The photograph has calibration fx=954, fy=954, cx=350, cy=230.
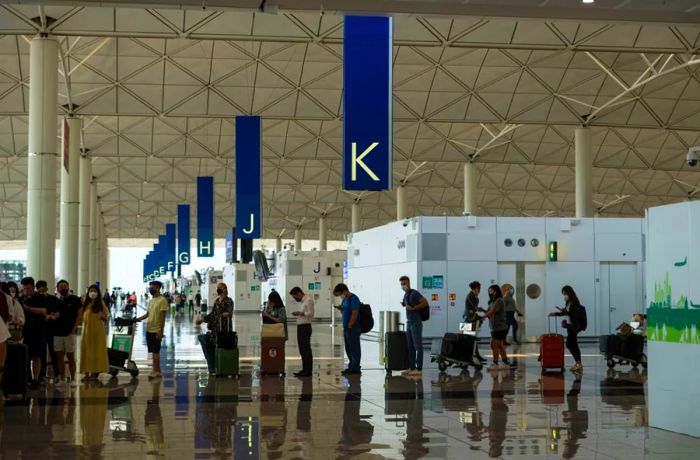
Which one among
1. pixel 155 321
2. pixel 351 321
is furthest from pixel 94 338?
pixel 351 321

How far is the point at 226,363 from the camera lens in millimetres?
17281

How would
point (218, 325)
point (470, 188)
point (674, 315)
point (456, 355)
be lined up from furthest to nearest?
1. point (470, 188)
2. point (456, 355)
3. point (218, 325)
4. point (674, 315)

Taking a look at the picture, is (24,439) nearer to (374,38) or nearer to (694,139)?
(374,38)

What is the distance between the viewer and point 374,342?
31.5 meters

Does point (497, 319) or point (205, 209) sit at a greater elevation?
point (205, 209)

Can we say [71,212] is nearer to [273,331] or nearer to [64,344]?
[64,344]

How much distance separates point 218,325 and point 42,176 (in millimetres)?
10543

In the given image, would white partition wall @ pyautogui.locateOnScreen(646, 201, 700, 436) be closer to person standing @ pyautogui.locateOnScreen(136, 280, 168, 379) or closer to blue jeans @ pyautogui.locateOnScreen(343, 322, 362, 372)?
blue jeans @ pyautogui.locateOnScreen(343, 322, 362, 372)

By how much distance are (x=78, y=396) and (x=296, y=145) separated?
34563 mm

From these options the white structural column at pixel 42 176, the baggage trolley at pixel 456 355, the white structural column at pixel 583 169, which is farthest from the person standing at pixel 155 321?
the white structural column at pixel 583 169

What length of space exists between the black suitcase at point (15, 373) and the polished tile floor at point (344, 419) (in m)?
0.30

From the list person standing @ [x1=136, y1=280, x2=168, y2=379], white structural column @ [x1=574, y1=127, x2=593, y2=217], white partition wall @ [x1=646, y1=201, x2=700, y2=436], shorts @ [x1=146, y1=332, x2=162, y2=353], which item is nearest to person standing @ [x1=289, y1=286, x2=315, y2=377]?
person standing @ [x1=136, y1=280, x2=168, y2=379]

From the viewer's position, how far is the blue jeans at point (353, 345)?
17953 mm

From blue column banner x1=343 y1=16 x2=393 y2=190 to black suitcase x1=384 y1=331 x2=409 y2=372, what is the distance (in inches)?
163
